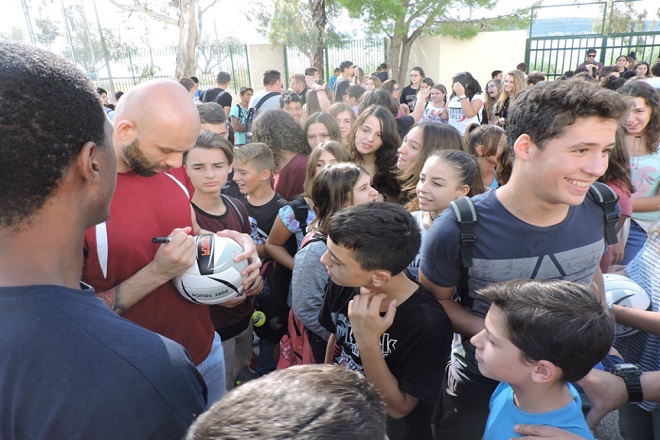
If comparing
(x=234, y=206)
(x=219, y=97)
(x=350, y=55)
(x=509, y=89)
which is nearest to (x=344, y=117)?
(x=234, y=206)

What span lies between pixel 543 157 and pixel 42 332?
6.22 feet

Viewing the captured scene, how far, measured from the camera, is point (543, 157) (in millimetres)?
1898

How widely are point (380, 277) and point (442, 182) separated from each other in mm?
1275

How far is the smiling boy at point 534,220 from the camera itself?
184 cm

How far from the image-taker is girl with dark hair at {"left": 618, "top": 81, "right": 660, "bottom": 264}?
3.54 m

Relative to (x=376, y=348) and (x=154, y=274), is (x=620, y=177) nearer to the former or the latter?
(x=376, y=348)

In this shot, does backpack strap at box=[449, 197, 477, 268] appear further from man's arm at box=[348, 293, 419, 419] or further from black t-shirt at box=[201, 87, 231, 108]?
black t-shirt at box=[201, 87, 231, 108]

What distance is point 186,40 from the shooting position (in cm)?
1964

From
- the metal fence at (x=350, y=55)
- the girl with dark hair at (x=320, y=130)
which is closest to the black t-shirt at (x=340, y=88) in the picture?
the girl with dark hair at (x=320, y=130)

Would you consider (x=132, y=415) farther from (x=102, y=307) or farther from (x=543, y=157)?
(x=543, y=157)

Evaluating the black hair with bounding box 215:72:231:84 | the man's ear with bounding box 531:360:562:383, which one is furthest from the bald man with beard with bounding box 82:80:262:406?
the black hair with bounding box 215:72:231:84

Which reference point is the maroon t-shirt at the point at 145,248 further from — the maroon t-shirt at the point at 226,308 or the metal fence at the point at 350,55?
the metal fence at the point at 350,55

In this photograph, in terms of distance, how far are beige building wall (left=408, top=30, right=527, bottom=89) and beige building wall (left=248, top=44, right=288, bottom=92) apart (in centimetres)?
770

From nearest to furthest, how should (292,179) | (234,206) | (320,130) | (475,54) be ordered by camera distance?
1. (234,206)
2. (292,179)
3. (320,130)
4. (475,54)
